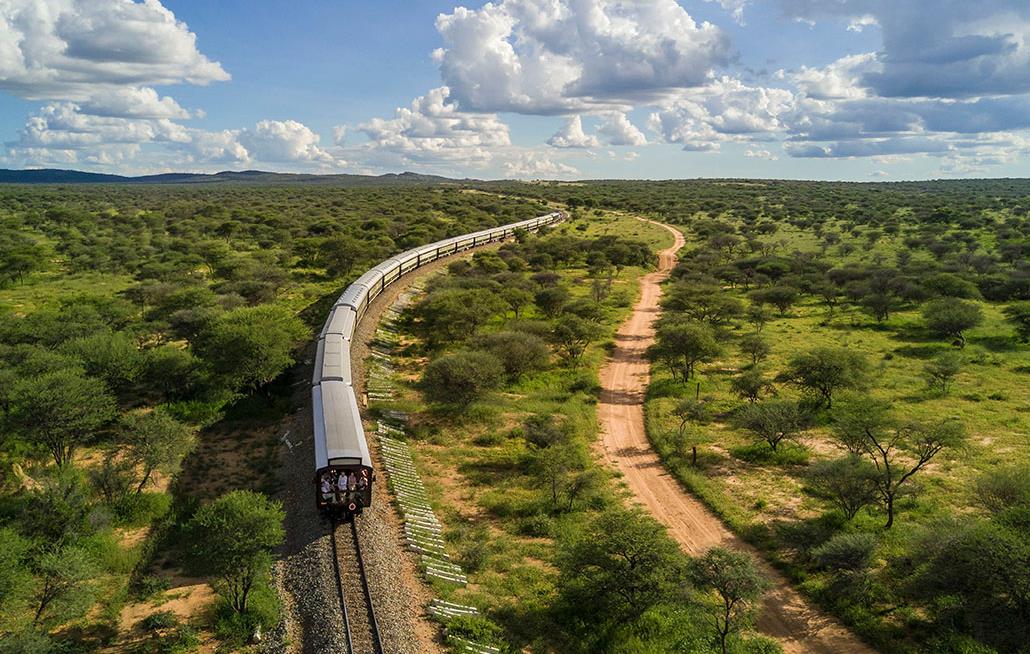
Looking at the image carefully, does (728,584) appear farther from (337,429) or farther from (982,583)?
(337,429)

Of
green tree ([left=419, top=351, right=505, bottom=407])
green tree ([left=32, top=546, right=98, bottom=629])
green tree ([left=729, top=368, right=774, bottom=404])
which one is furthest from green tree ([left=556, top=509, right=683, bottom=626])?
green tree ([left=729, top=368, right=774, bottom=404])

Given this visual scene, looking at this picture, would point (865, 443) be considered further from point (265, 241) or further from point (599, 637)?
point (265, 241)

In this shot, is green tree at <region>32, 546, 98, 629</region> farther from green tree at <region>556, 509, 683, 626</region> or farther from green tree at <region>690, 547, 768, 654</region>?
green tree at <region>690, 547, 768, 654</region>

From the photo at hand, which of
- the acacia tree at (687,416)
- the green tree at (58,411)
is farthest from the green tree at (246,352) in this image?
the acacia tree at (687,416)

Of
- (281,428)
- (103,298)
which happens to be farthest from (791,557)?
(103,298)

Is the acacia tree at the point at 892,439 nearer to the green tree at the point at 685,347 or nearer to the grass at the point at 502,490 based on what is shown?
the grass at the point at 502,490
